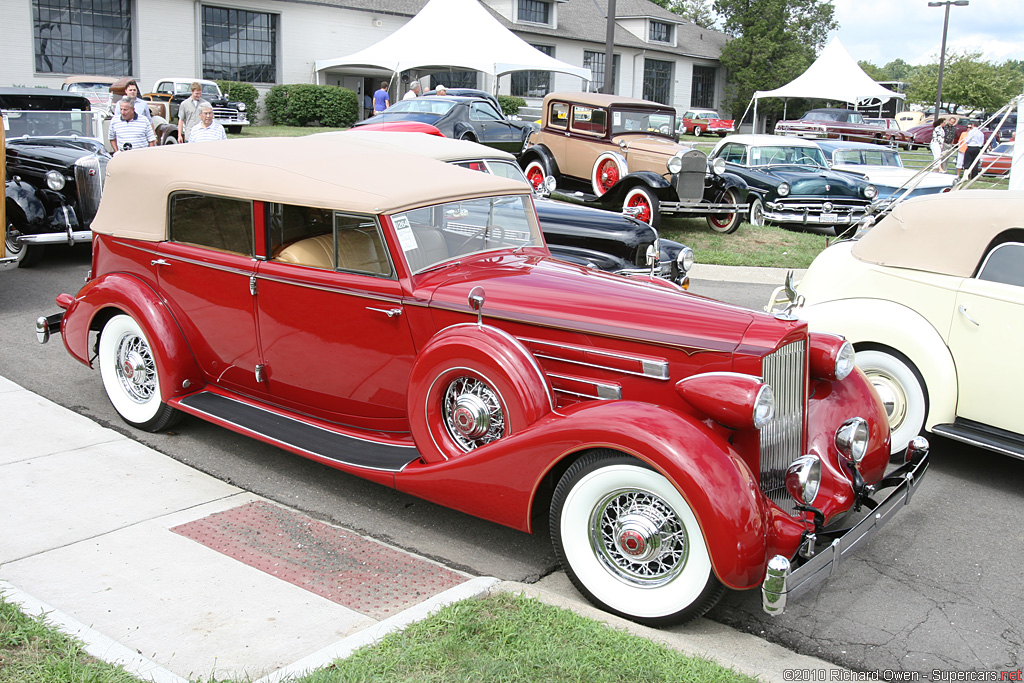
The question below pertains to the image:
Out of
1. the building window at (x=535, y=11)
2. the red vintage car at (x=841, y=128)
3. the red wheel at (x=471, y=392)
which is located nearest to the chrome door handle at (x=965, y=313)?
the red wheel at (x=471, y=392)

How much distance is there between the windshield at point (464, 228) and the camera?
14.5 ft

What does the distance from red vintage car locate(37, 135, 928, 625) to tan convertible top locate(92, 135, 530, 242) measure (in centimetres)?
2

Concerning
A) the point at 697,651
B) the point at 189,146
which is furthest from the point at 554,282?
the point at 189,146

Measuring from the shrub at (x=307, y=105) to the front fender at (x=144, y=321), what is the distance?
2687 cm

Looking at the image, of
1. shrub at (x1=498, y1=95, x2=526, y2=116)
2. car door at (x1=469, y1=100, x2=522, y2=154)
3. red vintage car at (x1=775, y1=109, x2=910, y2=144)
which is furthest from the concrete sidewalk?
shrub at (x1=498, y1=95, x2=526, y2=116)

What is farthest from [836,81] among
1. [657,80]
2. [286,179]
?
[286,179]

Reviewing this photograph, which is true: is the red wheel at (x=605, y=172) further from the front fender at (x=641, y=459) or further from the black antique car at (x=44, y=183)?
the front fender at (x=641, y=459)

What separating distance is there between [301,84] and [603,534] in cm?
3143

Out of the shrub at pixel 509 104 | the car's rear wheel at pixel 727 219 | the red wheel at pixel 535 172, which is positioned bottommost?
the car's rear wheel at pixel 727 219

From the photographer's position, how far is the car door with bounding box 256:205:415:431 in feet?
14.3

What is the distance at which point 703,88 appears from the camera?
51219 mm

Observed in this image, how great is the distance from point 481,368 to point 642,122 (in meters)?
11.3

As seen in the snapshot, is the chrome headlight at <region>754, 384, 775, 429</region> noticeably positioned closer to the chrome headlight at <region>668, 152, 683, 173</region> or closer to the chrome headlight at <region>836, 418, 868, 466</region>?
the chrome headlight at <region>836, 418, 868, 466</region>

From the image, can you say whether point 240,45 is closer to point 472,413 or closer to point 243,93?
point 243,93
